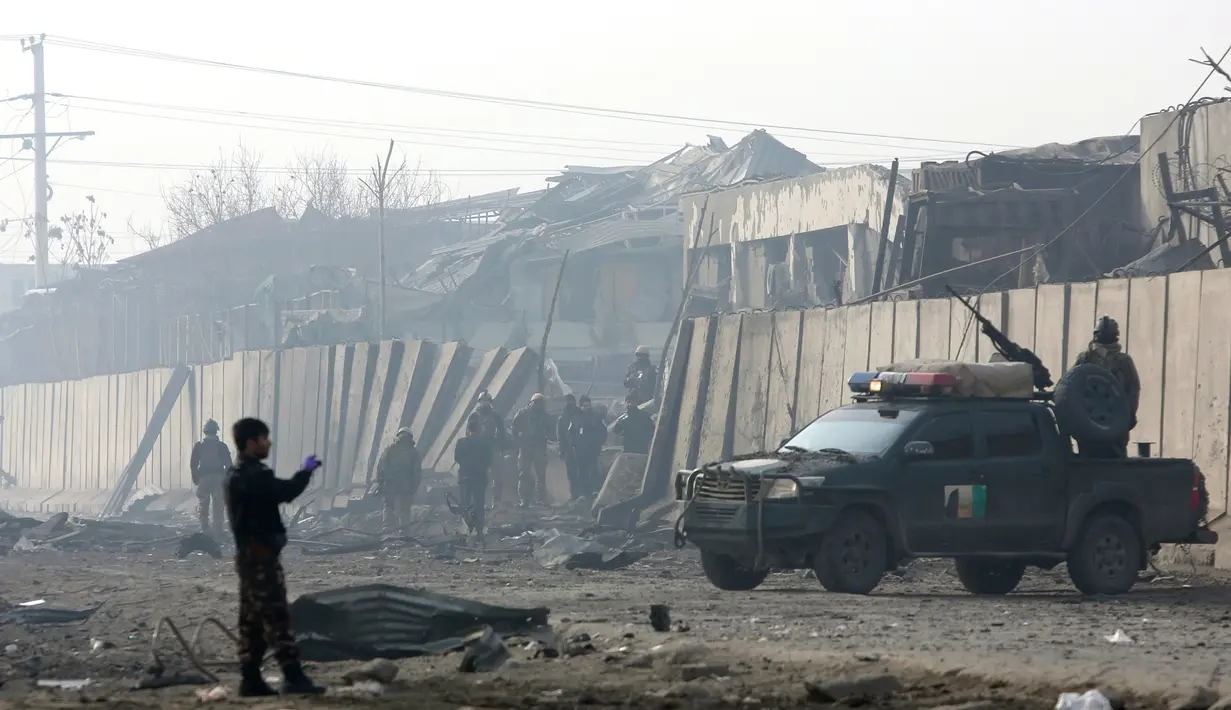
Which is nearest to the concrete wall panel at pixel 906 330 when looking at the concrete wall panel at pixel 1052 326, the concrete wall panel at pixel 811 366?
the concrete wall panel at pixel 811 366

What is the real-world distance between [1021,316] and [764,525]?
7.33 meters

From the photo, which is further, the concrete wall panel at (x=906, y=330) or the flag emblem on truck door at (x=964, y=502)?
the concrete wall panel at (x=906, y=330)

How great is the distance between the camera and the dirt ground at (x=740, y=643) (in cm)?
900

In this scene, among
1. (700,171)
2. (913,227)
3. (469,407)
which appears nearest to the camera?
(913,227)

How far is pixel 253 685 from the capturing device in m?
9.21

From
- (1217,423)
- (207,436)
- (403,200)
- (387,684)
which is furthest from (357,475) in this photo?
(403,200)

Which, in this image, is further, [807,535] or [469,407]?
[469,407]

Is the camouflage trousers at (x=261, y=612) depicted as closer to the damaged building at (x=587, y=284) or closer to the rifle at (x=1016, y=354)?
the rifle at (x=1016, y=354)

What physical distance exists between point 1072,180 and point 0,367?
59882 millimetres

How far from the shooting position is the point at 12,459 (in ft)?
185

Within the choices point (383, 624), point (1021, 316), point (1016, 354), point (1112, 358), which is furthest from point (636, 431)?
point (383, 624)

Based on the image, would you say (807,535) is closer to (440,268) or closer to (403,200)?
(440,268)

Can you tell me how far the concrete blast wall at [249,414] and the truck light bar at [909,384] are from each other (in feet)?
53.6

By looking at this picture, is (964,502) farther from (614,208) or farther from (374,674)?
(614,208)
